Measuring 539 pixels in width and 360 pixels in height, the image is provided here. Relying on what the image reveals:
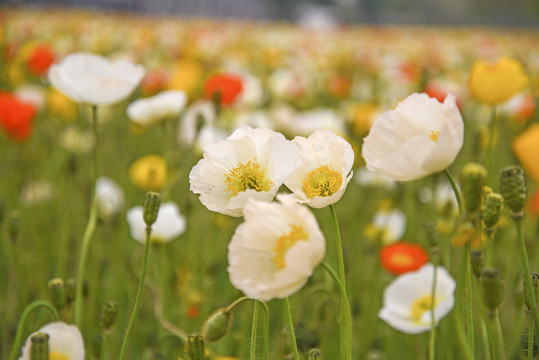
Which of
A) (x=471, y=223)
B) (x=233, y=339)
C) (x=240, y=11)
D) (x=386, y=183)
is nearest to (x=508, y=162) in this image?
(x=386, y=183)

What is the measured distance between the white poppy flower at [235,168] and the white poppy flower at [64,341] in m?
0.24

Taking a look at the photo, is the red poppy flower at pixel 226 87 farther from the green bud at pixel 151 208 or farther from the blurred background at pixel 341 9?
the blurred background at pixel 341 9

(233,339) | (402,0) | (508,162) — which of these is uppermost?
(402,0)

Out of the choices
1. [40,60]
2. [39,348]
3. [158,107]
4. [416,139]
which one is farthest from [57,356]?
[40,60]

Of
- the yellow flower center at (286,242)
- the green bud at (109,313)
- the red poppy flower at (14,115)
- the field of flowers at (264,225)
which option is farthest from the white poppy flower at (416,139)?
the red poppy flower at (14,115)

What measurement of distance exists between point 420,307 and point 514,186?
16.9 inches

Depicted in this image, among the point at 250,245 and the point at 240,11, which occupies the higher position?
the point at 240,11

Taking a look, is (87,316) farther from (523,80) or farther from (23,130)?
(523,80)

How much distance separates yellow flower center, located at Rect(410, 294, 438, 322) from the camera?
830 mm

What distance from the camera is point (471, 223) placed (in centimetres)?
47

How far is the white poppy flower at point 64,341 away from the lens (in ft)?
2.03

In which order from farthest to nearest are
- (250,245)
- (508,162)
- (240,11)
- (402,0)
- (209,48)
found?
1. (402,0)
2. (240,11)
3. (209,48)
4. (508,162)
5. (250,245)

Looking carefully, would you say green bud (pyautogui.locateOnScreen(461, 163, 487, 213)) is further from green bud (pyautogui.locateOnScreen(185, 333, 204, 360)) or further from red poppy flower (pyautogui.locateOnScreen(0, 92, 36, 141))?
red poppy flower (pyautogui.locateOnScreen(0, 92, 36, 141))

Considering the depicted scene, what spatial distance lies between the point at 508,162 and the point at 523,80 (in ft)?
5.30
